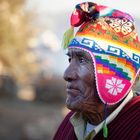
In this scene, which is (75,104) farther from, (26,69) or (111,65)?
(26,69)

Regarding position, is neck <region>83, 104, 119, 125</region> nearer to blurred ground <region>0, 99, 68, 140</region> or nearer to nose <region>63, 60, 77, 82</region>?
nose <region>63, 60, 77, 82</region>

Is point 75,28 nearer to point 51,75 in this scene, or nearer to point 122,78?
point 122,78

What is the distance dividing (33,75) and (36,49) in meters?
0.94

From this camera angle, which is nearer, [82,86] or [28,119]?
[82,86]

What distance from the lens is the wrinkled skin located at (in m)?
3.45

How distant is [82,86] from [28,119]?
337 inches

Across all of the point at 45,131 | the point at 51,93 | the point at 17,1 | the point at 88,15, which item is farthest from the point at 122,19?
the point at 17,1

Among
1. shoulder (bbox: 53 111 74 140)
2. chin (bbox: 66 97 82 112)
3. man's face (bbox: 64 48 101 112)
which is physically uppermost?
man's face (bbox: 64 48 101 112)

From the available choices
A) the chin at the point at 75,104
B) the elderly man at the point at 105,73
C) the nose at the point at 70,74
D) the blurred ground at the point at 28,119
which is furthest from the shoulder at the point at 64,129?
the blurred ground at the point at 28,119

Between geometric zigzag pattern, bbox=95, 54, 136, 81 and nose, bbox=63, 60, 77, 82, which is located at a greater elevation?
geometric zigzag pattern, bbox=95, 54, 136, 81

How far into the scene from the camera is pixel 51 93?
13.9 metres

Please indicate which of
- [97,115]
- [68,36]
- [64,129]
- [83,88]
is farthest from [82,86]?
[64,129]

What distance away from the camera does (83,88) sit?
3.45m

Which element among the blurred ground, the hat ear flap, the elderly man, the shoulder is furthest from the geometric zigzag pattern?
the blurred ground
